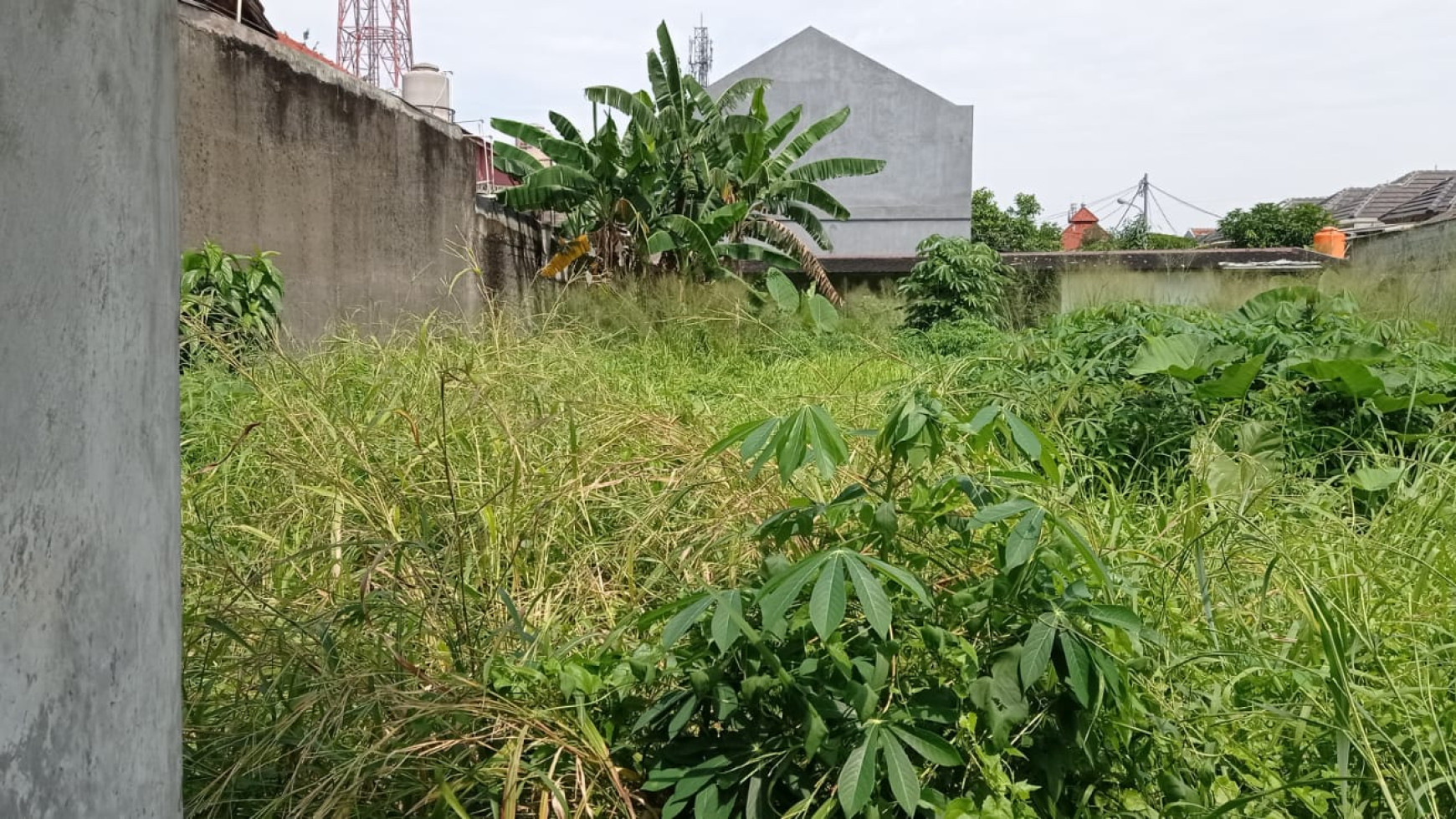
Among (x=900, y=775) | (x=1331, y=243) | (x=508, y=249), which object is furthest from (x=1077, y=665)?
(x=1331, y=243)

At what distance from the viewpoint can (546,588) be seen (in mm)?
2846

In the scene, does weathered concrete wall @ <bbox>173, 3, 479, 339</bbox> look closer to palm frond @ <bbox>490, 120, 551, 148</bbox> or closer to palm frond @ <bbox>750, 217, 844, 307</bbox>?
palm frond @ <bbox>490, 120, 551, 148</bbox>

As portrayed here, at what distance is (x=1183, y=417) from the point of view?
4430 millimetres

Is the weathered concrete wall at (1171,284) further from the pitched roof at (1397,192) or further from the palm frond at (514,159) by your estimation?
the pitched roof at (1397,192)

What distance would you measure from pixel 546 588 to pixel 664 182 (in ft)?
31.0

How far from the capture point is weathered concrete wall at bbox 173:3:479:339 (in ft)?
18.9

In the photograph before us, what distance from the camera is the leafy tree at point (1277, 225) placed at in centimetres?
2775

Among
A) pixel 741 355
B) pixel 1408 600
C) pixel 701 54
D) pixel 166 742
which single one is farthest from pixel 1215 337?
pixel 701 54

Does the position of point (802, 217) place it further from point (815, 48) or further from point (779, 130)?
point (815, 48)

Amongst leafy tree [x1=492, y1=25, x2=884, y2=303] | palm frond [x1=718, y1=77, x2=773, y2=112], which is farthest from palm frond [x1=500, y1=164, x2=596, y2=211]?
palm frond [x1=718, y1=77, x2=773, y2=112]

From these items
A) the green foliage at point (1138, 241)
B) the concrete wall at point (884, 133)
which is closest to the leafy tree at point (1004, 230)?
the green foliage at point (1138, 241)

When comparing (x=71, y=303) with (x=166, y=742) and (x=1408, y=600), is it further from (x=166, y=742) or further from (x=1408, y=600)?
(x=1408, y=600)

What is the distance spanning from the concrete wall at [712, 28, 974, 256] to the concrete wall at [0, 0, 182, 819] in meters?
23.5

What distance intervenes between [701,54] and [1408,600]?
36.8 meters
